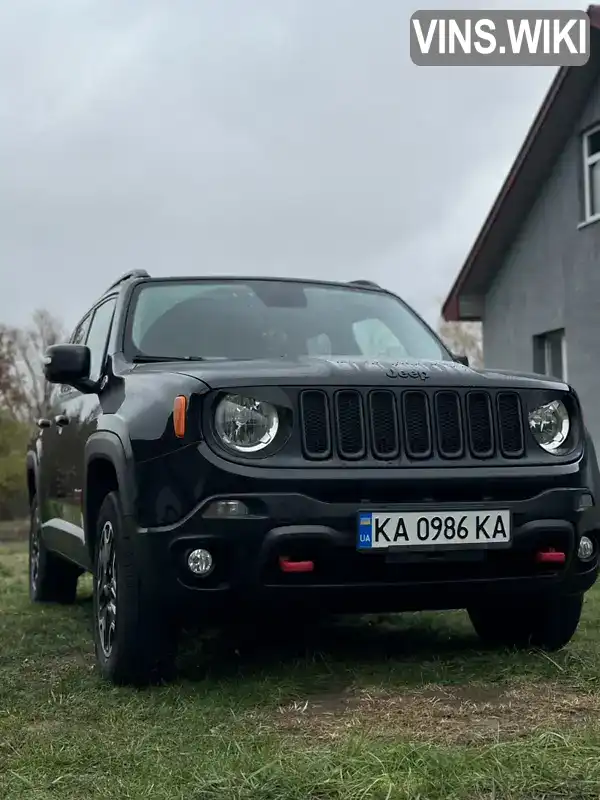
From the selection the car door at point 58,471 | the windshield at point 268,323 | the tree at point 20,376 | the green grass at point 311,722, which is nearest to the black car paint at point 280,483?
the green grass at point 311,722

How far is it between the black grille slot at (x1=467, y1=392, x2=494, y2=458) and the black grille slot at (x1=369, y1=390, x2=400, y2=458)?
1.09 feet

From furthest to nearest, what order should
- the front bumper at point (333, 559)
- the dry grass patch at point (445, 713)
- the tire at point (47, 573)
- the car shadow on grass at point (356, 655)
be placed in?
1. the tire at point (47, 573)
2. the car shadow on grass at point (356, 655)
3. the front bumper at point (333, 559)
4. the dry grass patch at point (445, 713)

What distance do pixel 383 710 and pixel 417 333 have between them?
2546 millimetres

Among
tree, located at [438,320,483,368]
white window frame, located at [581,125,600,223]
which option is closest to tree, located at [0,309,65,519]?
tree, located at [438,320,483,368]

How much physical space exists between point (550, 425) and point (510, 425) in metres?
0.22

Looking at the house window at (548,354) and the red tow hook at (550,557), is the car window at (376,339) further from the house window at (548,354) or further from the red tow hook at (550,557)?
the house window at (548,354)

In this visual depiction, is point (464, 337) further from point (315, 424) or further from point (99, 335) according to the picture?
point (315, 424)

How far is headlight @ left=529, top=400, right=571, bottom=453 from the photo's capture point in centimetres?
486

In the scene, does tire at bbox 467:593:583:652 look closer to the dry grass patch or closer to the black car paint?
the black car paint

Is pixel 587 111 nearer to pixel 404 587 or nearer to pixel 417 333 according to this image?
pixel 417 333

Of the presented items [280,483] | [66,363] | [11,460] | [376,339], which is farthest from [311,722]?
[11,460]

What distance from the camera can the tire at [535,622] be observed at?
5195 millimetres

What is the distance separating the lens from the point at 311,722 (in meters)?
4.03

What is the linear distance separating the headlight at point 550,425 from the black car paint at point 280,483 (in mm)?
59
